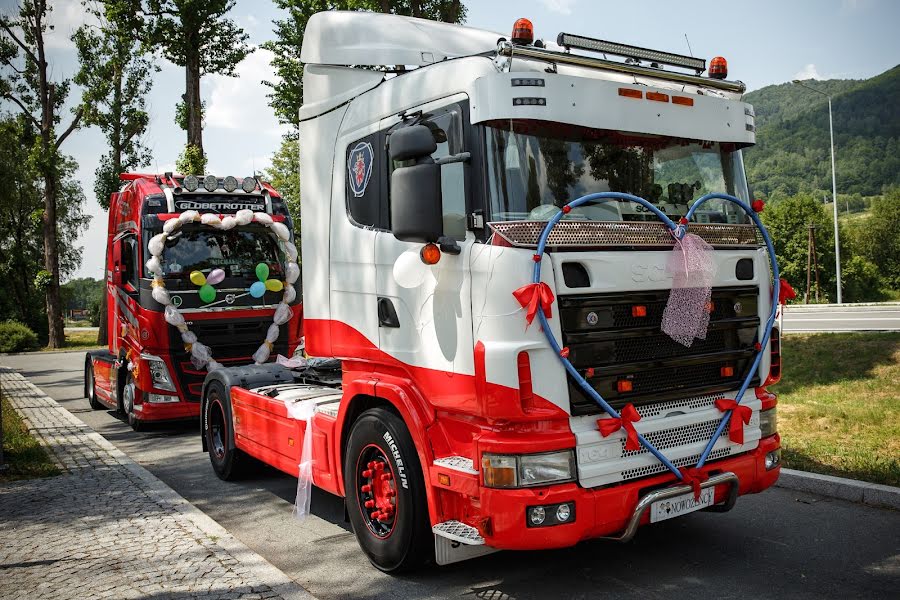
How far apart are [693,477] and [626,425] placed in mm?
596

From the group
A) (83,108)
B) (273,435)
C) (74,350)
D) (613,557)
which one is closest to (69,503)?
(273,435)

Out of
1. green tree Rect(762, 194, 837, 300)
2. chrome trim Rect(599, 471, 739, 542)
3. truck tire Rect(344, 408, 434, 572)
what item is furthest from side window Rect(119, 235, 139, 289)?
green tree Rect(762, 194, 837, 300)

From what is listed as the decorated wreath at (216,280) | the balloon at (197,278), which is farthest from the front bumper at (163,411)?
the balloon at (197,278)

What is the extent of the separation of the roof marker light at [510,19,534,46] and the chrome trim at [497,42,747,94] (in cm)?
7

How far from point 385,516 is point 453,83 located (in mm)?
2634

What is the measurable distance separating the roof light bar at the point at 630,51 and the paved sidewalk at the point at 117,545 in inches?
140

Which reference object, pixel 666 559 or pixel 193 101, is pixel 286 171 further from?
pixel 666 559

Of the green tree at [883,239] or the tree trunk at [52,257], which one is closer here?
the tree trunk at [52,257]

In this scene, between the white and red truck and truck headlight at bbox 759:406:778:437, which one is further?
truck headlight at bbox 759:406:778:437

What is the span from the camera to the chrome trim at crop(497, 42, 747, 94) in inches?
167

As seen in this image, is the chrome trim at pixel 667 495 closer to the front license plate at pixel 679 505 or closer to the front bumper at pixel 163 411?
the front license plate at pixel 679 505

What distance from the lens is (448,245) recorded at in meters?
4.14

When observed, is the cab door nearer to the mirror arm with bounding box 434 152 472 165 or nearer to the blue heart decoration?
the mirror arm with bounding box 434 152 472 165

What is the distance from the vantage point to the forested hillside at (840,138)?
113 meters
